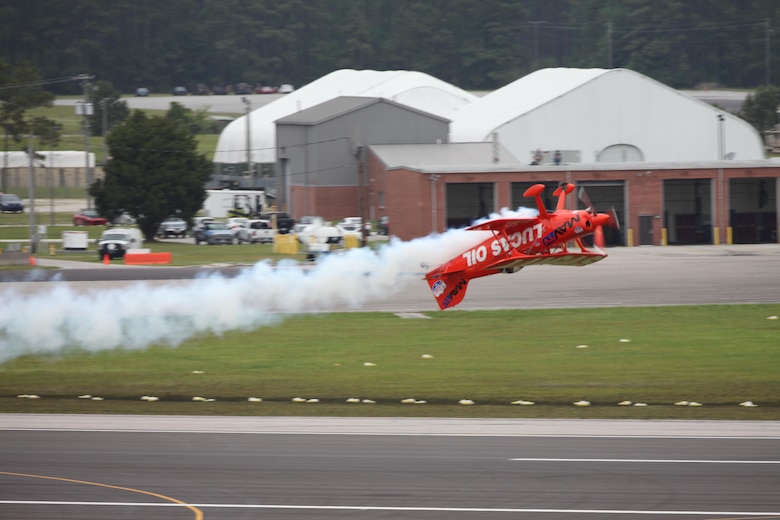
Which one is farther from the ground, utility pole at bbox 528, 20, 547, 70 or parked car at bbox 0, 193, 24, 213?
utility pole at bbox 528, 20, 547, 70

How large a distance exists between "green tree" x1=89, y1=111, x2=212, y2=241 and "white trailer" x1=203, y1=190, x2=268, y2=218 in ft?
69.3

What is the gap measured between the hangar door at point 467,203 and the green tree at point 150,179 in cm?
2258

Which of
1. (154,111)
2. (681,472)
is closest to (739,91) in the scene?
(154,111)

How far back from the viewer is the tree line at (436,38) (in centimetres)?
18375

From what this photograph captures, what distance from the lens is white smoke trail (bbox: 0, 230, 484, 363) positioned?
34719 millimetres

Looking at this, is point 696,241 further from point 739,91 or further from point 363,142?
point 739,91

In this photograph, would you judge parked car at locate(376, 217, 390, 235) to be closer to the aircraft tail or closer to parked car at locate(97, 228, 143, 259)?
parked car at locate(97, 228, 143, 259)

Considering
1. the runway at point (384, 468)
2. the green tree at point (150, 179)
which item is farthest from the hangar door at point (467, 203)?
the runway at point (384, 468)

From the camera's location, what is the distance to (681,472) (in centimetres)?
2486

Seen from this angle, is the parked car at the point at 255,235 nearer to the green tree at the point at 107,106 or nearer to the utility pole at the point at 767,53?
the green tree at the point at 107,106

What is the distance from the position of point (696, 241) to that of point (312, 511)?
Answer: 6205 centimetres

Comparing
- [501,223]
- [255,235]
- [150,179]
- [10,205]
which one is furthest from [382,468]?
[10,205]

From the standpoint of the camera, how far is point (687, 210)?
80.6m

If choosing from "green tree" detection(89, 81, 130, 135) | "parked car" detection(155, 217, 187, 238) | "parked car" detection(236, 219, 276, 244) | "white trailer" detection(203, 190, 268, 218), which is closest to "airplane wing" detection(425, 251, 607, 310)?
"parked car" detection(236, 219, 276, 244)
